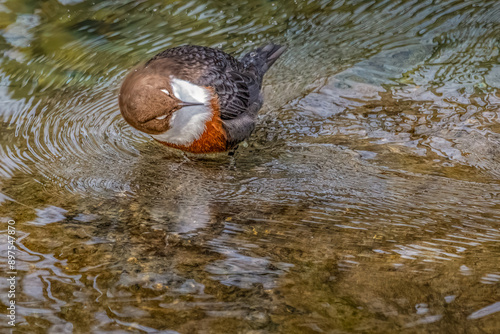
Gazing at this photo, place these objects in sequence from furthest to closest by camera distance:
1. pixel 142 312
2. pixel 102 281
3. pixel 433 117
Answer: pixel 433 117, pixel 102 281, pixel 142 312

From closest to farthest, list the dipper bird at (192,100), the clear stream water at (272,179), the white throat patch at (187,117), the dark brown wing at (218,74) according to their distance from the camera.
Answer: the clear stream water at (272,179) < the dipper bird at (192,100) < the white throat patch at (187,117) < the dark brown wing at (218,74)

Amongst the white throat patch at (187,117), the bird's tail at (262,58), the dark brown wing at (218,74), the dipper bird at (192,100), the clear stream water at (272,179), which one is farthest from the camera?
the bird's tail at (262,58)

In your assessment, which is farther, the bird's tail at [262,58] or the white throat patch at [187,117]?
the bird's tail at [262,58]

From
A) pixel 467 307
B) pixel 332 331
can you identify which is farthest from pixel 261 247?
pixel 467 307

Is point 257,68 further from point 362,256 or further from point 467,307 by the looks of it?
point 467,307

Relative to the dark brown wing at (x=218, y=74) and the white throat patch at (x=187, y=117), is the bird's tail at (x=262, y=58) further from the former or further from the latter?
the white throat patch at (x=187, y=117)

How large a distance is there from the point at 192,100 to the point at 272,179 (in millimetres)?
948

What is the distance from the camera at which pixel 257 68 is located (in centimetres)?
555

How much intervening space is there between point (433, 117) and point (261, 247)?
2.31m

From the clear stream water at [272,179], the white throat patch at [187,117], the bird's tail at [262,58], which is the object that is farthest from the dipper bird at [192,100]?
the bird's tail at [262,58]

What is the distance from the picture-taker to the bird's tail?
5566mm

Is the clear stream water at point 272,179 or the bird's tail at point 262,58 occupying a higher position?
the bird's tail at point 262,58

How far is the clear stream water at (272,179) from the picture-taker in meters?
2.66

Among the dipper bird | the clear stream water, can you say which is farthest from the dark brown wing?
the clear stream water
